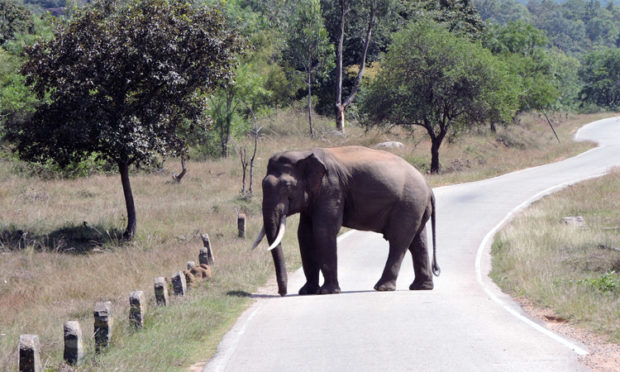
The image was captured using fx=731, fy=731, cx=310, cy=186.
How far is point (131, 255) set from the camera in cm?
1956

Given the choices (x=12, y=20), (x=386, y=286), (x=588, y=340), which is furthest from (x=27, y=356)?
(x=12, y=20)

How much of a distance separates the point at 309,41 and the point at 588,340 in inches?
1726

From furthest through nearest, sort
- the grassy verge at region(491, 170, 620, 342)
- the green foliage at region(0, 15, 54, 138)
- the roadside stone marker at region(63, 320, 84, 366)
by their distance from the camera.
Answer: the green foliage at region(0, 15, 54, 138), the grassy verge at region(491, 170, 620, 342), the roadside stone marker at region(63, 320, 84, 366)

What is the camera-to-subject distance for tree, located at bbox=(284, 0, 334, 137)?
5059cm

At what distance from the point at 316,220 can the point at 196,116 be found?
10826 mm

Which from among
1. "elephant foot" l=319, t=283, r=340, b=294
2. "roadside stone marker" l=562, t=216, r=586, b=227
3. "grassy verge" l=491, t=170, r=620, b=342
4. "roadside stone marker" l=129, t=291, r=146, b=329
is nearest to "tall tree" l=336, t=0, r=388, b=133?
"grassy verge" l=491, t=170, r=620, b=342

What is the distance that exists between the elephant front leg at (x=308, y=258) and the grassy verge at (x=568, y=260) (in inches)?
147

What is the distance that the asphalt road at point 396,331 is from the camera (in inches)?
316

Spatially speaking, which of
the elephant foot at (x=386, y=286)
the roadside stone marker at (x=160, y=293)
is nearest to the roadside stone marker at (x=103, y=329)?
the roadside stone marker at (x=160, y=293)

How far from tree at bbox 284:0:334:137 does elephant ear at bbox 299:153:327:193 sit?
36539mm

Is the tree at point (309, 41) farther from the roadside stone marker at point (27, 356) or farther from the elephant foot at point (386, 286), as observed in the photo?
the roadside stone marker at point (27, 356)

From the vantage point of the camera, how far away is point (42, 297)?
15617 millimetres

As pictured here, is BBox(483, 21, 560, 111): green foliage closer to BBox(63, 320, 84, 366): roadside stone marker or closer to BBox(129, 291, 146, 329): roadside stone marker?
BBox(129, 291, 146, 329): roadside stone marker

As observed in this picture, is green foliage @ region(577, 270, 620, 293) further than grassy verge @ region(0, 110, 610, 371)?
Yes
